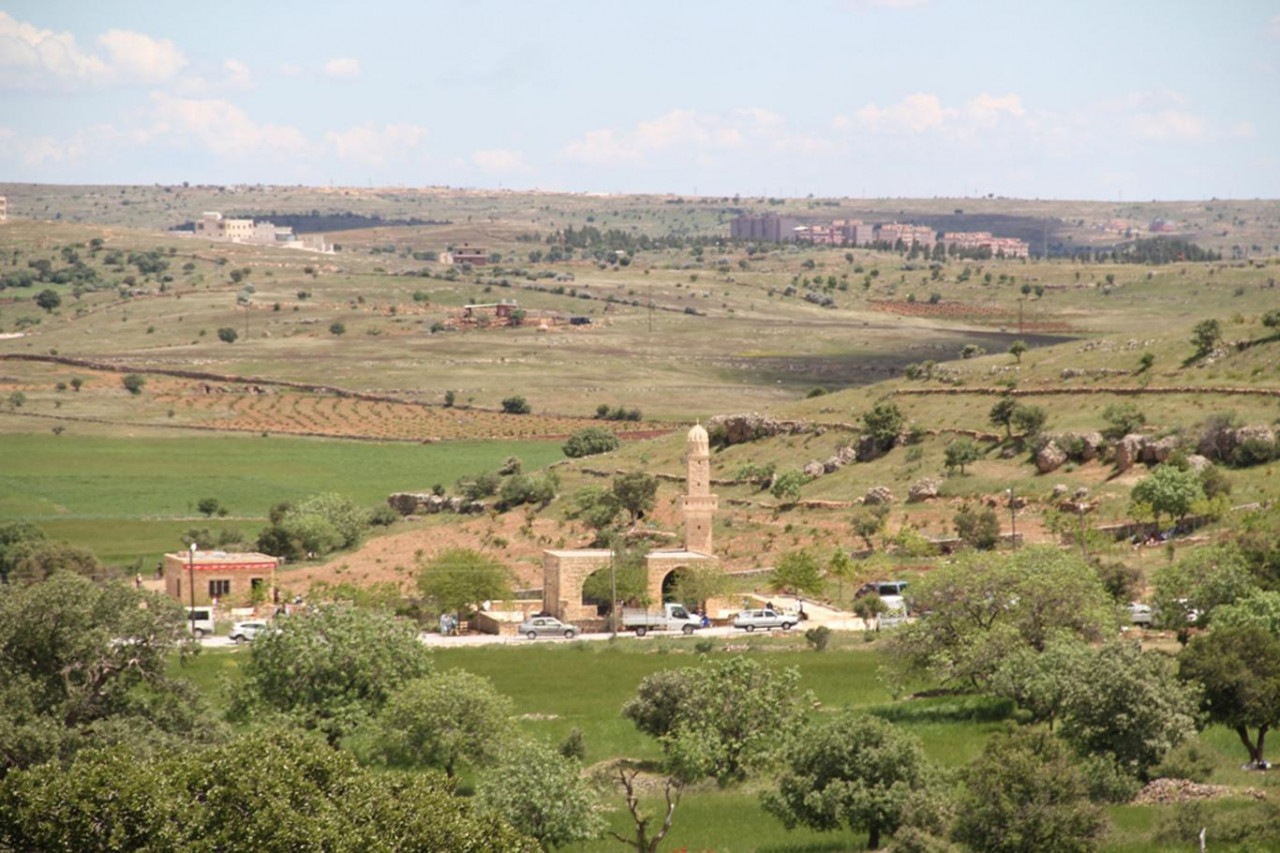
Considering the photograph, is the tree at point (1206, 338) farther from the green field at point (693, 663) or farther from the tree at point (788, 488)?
the green field at point (693, 663)

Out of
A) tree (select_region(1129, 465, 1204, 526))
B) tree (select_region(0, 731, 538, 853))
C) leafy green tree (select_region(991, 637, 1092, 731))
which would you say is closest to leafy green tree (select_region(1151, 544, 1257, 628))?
leafy green tree (select_region(991, 637, 1092, 731))

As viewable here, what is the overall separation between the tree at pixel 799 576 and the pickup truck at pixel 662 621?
405 centimetres

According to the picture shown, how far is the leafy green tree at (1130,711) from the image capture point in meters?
38.9

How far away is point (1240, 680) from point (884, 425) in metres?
51.9

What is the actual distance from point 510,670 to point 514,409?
8510 cm

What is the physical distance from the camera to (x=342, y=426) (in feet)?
443

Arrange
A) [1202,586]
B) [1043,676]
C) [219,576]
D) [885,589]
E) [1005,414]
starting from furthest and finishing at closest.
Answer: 1. [1005,414]
2. [219,576]
3. [885,589]
4. [1202,586]
5. [1043,676]

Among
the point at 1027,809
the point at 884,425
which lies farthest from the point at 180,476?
the point at 1027,809

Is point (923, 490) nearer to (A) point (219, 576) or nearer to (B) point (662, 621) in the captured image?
(B) point (662, 621)

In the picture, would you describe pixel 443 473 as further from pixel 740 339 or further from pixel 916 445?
pixel 740 339

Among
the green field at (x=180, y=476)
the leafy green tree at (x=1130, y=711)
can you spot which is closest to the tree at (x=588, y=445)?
the green field at (x=180, y=476)

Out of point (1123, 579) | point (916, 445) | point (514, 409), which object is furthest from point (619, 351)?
point (1123, 579)

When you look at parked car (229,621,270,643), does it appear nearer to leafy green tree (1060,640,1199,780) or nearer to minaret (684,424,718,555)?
minaret (684,424,718,555)

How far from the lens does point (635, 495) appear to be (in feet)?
284
